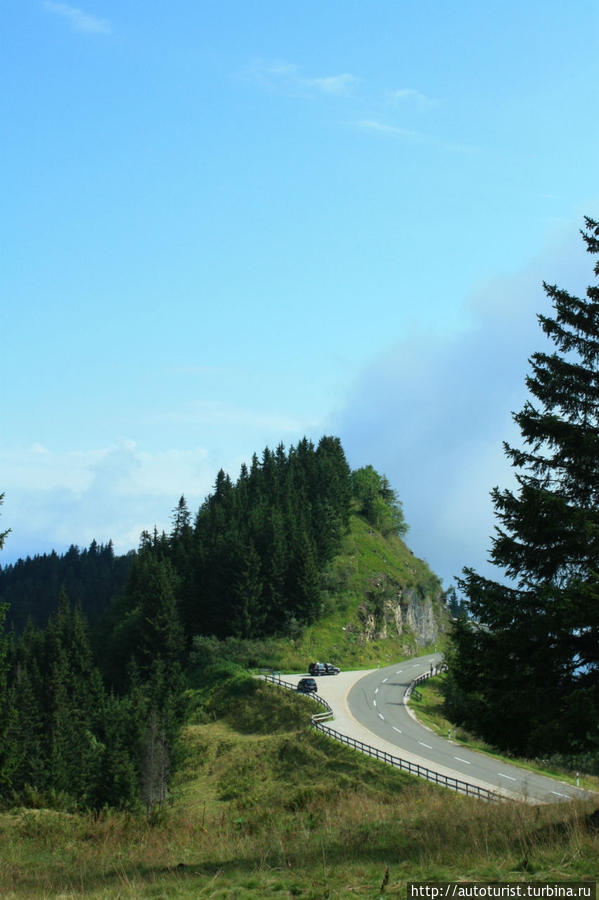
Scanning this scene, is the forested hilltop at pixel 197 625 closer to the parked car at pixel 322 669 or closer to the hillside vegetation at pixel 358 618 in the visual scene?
the hillside vegetation at pixel 358 618

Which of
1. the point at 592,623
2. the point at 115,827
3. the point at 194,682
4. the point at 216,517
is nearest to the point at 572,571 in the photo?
the point at 592,623

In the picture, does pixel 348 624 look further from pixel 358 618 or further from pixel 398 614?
pixel 398 614

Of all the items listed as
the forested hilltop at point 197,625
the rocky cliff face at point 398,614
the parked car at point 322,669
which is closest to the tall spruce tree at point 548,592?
the forested hilltop at point 197,625

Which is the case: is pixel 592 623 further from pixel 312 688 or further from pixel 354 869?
pixel 312 688

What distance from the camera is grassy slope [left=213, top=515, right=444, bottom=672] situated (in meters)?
78.9

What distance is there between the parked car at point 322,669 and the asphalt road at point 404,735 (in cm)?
93

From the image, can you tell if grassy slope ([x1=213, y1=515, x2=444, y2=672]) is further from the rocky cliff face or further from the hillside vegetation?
the rocky cliff face

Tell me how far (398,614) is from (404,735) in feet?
176

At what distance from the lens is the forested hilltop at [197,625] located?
53.6 m

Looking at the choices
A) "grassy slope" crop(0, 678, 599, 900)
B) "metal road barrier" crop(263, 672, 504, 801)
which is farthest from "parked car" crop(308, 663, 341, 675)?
"grassy slope" crop(0, 678, 599, 900)

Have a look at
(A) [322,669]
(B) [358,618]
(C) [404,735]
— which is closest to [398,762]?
(C) [404,735]

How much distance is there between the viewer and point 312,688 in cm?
6172

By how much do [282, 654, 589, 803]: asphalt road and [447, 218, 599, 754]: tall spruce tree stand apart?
8567 mm

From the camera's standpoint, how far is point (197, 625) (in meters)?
88.1
